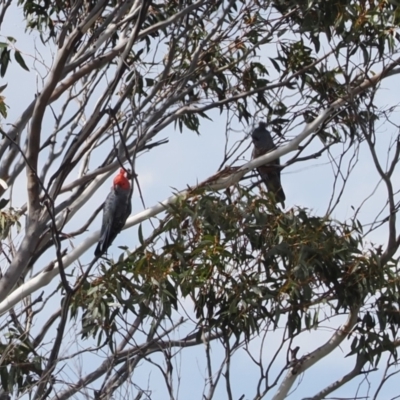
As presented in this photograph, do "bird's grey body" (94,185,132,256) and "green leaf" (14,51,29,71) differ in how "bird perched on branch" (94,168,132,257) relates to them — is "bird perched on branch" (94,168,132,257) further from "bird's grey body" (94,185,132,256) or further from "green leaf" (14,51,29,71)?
"green leaf" (14,51,29,71)

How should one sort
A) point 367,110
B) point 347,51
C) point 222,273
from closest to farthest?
point 222,273 < point 367,110 < point 347,51

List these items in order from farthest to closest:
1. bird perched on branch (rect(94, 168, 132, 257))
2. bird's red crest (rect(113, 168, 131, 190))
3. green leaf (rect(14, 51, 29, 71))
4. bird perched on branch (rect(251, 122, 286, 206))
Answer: bird perched on branch (rect(251, 122, 286, 206))
green leaf (rect(14, 51, 29, 71))
bird's red crest (rect(113, 168, 131, 190))
bird perched on branch (rect(94, 168, 132, 257))

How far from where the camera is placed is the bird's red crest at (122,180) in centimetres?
624

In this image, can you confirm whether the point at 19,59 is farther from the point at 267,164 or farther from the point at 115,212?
the point at 267,164

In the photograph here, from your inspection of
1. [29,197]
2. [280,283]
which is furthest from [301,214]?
[29,197]

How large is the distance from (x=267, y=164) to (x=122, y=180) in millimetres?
989

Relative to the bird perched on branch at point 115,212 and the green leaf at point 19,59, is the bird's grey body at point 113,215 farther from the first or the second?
the green leaf at point 19,59

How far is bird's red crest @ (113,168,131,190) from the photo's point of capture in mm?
6242

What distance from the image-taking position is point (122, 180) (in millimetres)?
6320

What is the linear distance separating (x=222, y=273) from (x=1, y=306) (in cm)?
126

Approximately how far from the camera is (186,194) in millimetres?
5957

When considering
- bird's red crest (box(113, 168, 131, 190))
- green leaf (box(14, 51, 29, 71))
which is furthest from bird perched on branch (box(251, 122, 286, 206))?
green leaf (box(14, 51, 29, 71))

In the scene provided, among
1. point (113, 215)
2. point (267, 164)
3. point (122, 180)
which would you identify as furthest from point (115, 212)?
point (267, 164)

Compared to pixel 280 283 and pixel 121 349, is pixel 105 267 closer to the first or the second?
pixel 121 349
